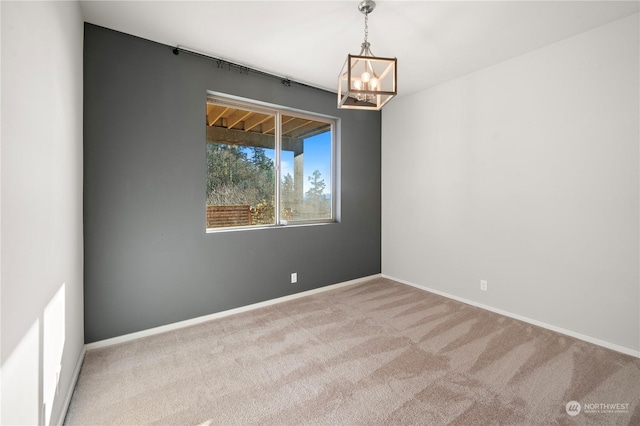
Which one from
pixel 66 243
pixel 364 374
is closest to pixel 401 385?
pixel 364 374

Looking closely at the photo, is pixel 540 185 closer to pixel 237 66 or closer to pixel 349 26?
pixel 349 26

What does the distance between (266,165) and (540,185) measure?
3007 mm

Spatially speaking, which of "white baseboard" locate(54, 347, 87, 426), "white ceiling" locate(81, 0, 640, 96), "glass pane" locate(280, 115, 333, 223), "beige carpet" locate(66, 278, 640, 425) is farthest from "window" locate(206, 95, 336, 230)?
"white baseboard" locate(54, 347, 87, 426)

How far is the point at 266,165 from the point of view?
11.6 ft

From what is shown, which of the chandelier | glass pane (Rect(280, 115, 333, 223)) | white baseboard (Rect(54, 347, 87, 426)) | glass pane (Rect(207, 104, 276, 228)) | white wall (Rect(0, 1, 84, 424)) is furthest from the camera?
glass pane (Rect(280, 115, 333, 223))

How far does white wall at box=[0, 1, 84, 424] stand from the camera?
3.26ft

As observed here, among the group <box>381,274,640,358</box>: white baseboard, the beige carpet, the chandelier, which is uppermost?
the chandelier

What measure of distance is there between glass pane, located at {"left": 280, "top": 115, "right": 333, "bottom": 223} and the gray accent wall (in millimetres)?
321

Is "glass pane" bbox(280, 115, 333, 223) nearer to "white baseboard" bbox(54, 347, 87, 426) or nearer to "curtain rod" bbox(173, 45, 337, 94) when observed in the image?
"curtain rod" bbox(173, 45, 337, 94)

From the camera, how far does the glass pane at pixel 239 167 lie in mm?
3148

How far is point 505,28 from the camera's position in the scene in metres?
2.51

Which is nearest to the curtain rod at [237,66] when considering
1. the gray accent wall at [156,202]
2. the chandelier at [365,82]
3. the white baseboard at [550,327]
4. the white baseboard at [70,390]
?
the gray accent wall at [156,202]

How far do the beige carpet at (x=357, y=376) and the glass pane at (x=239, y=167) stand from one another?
1208mm

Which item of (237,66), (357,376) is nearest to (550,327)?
(357,376)
